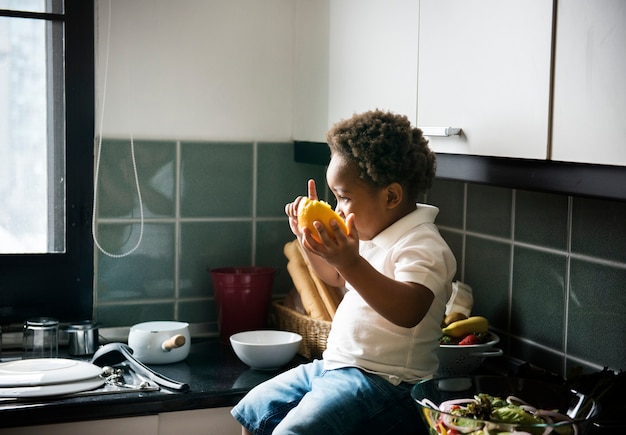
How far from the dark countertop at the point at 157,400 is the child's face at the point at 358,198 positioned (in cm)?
54

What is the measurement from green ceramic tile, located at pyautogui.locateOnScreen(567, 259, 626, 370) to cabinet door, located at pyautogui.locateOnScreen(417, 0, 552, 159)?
1.26ft

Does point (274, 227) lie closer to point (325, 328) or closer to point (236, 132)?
point (236, 132)

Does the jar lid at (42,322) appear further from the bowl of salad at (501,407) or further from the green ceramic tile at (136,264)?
the bowl of salad at (501,407)

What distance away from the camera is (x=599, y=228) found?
1.74m

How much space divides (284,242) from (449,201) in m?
0.57

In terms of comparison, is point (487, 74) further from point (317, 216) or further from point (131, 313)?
point (131, 313)

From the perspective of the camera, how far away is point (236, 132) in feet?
8.13

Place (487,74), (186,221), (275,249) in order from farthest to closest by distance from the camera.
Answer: (275,249)
(186,221)
(487,74)

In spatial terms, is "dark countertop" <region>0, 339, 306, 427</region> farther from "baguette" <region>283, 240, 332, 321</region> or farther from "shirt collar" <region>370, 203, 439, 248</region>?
"shirt collar" <region>370, 203, 439, 248</region>

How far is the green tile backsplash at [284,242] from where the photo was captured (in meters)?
1.77

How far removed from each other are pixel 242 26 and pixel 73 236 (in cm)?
74

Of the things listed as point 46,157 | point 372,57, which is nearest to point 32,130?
point 46,157

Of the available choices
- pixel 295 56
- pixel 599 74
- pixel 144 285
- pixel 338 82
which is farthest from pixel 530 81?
pixel 144 285

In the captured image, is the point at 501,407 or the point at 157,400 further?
the point at 157,400
